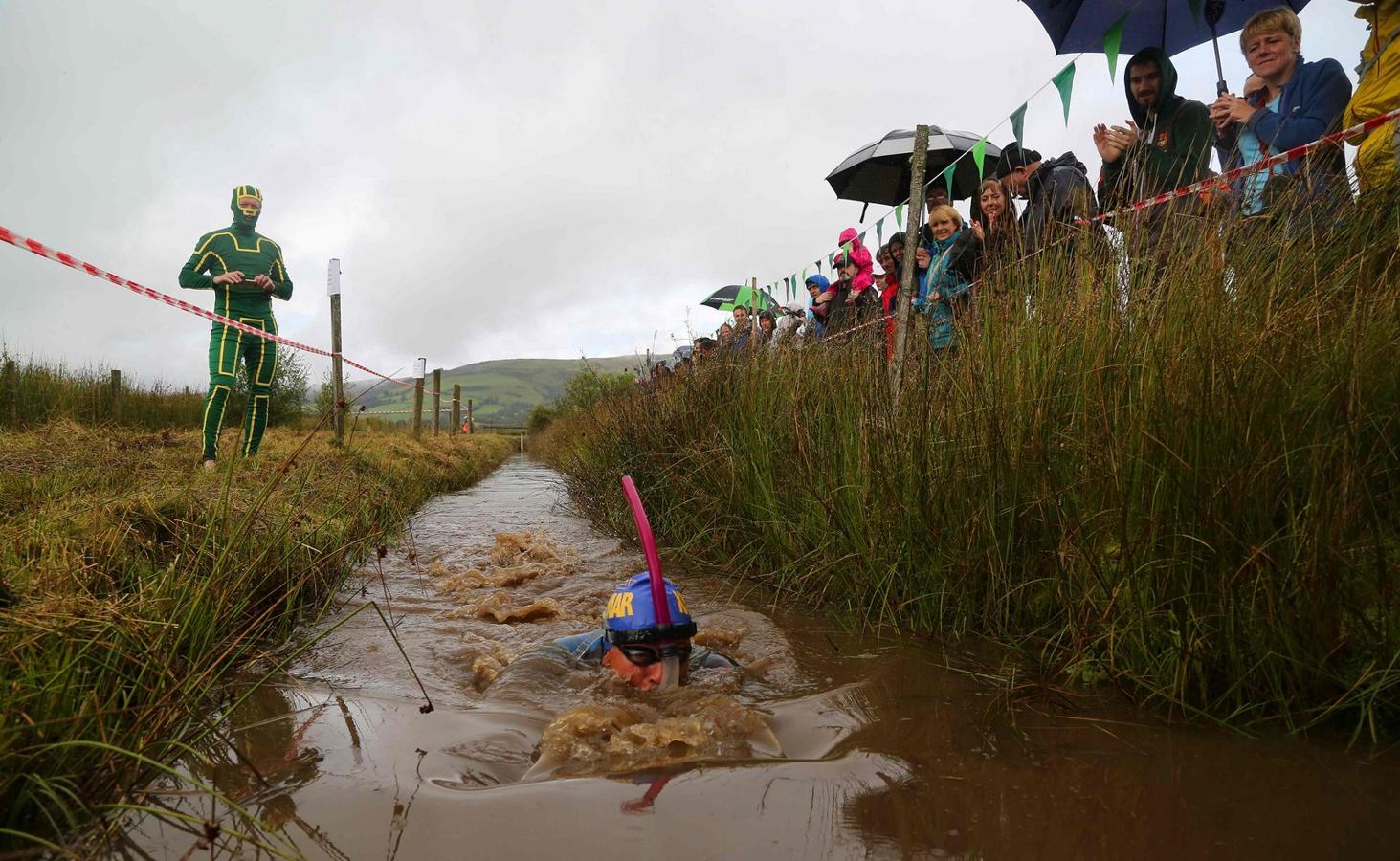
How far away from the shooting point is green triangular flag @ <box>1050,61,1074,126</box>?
4.54m

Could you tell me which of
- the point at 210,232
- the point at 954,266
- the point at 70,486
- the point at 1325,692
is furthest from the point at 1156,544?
the point at 210,232

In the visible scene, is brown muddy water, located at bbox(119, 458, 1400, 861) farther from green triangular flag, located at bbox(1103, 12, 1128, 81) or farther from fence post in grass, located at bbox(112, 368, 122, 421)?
fence post in grass, located at bbox(112, 368, 122, 421)

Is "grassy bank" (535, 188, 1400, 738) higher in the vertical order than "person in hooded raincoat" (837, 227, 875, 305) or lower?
lower

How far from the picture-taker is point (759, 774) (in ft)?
7.29

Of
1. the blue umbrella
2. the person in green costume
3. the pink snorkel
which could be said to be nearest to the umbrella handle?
the blue umbrella

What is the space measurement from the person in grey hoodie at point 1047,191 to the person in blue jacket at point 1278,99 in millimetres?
701

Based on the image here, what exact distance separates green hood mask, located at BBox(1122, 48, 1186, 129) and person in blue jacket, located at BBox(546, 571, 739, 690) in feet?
13.0

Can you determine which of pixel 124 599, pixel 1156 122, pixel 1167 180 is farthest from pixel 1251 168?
pixel 124 599

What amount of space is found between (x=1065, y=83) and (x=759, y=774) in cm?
425

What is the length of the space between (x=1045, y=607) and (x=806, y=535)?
4.78ft

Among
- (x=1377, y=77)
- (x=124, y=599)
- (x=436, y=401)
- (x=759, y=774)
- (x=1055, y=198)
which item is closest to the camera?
(x=759, y=774)

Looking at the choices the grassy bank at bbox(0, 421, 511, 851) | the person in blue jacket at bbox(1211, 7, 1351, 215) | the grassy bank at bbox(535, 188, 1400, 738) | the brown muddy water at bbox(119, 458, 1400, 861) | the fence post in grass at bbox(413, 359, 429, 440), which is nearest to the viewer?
the grassy bank at bbox(0, 421, 511, 851)

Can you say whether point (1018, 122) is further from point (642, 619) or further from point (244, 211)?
point (244, 211)

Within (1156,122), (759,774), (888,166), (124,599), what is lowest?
(759,774)
